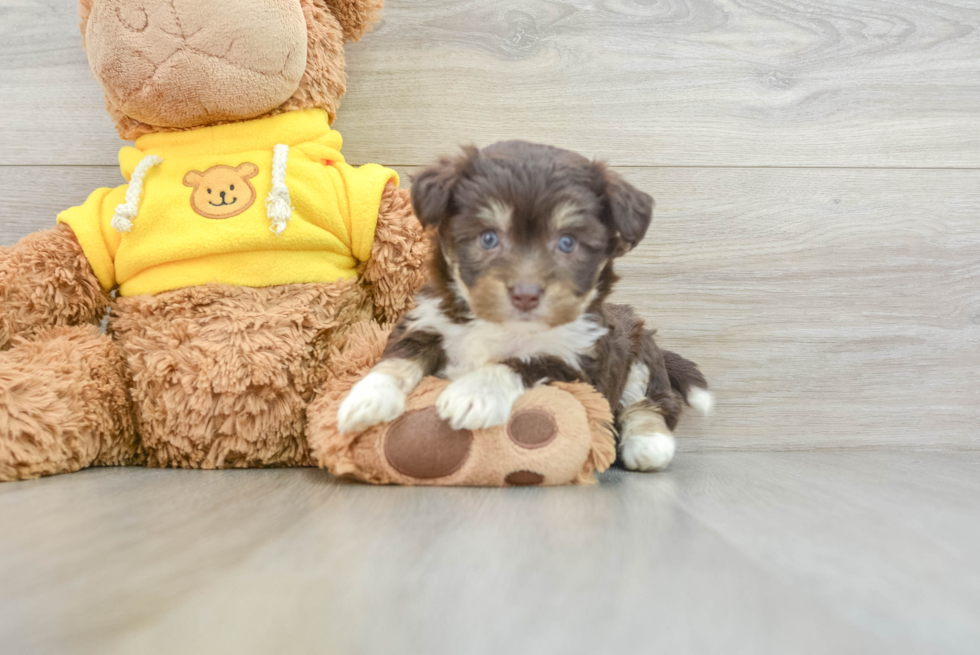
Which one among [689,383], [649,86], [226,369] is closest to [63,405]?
[226,369]

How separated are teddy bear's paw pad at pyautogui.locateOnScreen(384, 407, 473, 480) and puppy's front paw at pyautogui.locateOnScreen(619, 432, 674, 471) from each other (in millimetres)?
566

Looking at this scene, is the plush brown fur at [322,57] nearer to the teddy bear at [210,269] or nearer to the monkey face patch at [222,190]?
the teddy bear at [210,269]

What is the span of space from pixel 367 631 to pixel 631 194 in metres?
1.08

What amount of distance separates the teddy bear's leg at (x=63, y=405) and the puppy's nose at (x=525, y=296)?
3.64ft

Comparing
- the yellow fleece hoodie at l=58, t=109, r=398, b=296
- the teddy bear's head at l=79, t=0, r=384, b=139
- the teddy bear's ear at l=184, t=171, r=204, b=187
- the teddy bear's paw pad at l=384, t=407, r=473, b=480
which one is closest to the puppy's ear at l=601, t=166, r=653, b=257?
the teddy bear's paw pad at l=384, t=407, r=473, b=480

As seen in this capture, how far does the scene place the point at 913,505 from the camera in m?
1.48

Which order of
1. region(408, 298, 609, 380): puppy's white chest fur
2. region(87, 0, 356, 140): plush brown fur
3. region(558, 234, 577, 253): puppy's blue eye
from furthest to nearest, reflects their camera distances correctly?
1. region(87, 0, 356, 140): plush brown fur
2. region(408, 298, 609, 380): puppy's white chest fur
3. region(558, 234, 577, 253): puppy's blue eye

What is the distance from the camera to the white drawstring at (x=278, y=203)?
1771mm

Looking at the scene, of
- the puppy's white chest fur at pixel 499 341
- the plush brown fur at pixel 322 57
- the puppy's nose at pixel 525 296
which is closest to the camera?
the puppy's nose at pixel 525 296

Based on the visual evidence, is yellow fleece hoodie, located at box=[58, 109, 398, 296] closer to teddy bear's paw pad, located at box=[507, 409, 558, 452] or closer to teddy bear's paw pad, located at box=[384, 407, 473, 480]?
teddy bear's paw pad, located at box=[384, 407, 473, 480]

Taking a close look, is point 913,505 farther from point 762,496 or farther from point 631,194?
point 631,194

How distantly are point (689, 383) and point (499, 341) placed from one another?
0.81m

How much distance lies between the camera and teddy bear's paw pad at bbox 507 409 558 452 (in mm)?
1508

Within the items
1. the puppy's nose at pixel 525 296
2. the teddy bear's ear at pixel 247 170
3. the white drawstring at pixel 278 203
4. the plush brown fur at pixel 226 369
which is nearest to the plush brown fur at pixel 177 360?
the plush brown fur at pixel 226 369
